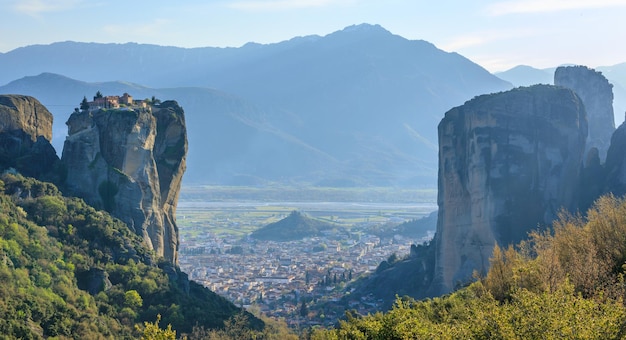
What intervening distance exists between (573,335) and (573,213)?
5673cm

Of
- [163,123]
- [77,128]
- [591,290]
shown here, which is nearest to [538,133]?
[163,123]

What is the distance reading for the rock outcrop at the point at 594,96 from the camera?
10106 cm

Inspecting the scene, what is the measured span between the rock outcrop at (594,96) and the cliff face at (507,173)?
21.4 metres

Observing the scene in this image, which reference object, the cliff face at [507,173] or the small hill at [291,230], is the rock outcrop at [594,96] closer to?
the cliff face at [507,173]

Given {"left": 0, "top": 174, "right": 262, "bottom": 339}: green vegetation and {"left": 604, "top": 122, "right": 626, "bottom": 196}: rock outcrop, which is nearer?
{"left": 0, "top": 174, "right": 262, "bottom": 339}: green vegetation

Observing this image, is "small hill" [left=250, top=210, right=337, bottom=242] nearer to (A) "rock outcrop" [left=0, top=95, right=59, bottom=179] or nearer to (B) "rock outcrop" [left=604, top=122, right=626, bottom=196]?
(B) "rock outcrop" [left=604, top=122, right=626, bottom=196]

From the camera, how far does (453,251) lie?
3105 inches

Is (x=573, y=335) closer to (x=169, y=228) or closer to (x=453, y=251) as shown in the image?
(x=169, y=228)

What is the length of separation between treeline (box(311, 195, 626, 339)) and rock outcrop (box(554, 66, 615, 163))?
5811cm

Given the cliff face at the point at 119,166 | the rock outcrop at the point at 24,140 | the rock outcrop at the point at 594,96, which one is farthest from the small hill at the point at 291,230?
the rock outcrop at the point at 24,140

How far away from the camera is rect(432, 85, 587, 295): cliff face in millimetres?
76000

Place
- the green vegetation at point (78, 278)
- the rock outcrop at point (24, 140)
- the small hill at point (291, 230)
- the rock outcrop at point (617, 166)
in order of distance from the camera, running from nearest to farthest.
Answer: the green vegetation at point (78, 278)
the rock outcrop at point (24, 140)
the rock outcrop at point (617, 166)
the small hill at point (291, 230)

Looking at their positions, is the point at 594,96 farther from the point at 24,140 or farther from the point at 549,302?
the point at 549,302

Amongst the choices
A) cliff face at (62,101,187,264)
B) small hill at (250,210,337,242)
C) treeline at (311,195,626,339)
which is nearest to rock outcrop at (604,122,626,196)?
treeline at (311,195,626,339)
